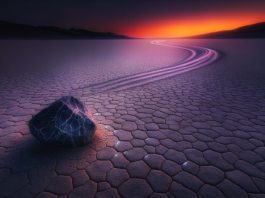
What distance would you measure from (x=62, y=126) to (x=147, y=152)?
1.19 meters

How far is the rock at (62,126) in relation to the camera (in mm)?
2070

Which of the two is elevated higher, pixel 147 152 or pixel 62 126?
pixel 62 126

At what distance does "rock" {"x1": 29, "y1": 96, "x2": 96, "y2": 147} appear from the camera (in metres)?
2.07

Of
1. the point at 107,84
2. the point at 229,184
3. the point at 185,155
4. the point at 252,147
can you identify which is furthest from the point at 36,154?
the point at 107,84

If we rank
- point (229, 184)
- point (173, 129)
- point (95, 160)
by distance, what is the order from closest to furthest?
point (229, 184) → point (95, 160) → point (173, 129)

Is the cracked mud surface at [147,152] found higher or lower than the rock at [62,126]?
lower

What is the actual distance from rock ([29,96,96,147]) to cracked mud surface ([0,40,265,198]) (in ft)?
0.44

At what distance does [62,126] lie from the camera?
6.91ft

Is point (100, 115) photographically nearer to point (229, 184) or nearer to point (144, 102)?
point (144, 102)

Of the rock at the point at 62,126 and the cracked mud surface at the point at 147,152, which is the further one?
the rock at the point at 62,126

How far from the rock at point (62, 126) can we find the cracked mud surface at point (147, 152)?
0.44 feet

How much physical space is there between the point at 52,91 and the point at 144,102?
8.68ft

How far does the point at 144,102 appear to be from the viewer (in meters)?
3.72

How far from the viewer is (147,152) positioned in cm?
208
